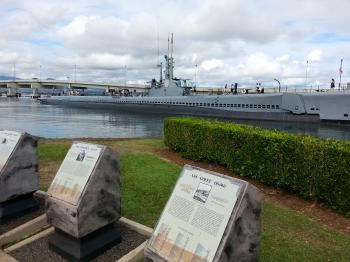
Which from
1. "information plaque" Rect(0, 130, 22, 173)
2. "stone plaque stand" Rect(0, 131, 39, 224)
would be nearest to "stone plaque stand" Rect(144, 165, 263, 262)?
"stone plaque stand" Rect(0, 131, 39, 224)

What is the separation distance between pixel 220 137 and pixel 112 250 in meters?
5.60

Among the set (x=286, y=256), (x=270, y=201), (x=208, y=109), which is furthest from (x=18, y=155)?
(x=208, y=109)

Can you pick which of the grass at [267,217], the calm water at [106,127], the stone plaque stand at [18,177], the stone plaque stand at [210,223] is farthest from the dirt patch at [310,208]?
the calm water at [106,127]

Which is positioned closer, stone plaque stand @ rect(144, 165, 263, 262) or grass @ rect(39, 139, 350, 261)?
stone plaque stand @ rect(144, 165, 263, 262)

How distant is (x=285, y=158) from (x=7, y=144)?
5.59 metres

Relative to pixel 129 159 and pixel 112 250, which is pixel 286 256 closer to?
pixel 112 250

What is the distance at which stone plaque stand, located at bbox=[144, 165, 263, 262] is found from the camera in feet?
10.3

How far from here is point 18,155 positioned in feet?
19.2

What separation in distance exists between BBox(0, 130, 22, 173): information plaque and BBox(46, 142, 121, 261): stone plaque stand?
1309 mm

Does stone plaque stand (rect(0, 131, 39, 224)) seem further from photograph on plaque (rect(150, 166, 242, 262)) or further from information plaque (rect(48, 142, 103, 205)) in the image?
photograph on plaque (rect(150, 166, 242, 262))

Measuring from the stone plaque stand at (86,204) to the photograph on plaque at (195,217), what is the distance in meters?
1.34

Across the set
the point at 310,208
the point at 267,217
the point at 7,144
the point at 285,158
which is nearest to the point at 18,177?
the point at 7,144

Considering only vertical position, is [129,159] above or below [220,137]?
below

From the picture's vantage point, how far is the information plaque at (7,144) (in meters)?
5.82
